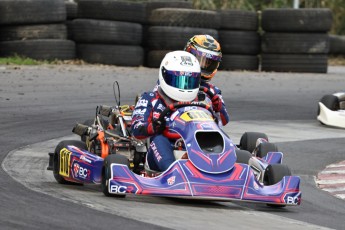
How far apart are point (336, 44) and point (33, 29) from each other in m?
12.5

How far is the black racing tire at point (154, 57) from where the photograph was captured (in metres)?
19.1

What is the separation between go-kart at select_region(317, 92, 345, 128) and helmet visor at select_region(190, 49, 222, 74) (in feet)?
16.6

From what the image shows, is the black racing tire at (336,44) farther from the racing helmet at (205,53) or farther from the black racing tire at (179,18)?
the racing helmet at (205,53)

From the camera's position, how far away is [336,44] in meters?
28.5

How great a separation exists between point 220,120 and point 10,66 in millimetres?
9000

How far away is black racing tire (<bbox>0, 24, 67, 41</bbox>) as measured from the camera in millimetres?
17828

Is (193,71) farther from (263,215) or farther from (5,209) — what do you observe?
(5,209)

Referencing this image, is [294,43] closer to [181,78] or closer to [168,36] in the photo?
[168,36]

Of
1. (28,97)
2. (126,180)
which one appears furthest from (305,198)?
(28,97)

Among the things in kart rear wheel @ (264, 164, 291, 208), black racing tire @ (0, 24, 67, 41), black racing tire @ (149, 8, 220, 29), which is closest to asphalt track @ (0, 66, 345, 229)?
kart rear wheel @ (264, 164, 291, 208)

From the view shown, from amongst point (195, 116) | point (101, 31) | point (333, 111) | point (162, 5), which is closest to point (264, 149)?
point (195, 116)

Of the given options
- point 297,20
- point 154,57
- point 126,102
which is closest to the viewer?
point 126,102

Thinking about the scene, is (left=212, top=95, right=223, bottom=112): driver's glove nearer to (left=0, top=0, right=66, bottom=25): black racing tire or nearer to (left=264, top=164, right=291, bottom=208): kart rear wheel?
(left=264, top=164, right=291, bottom=208): kart rear wheel

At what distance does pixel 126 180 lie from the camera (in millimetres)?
7277
